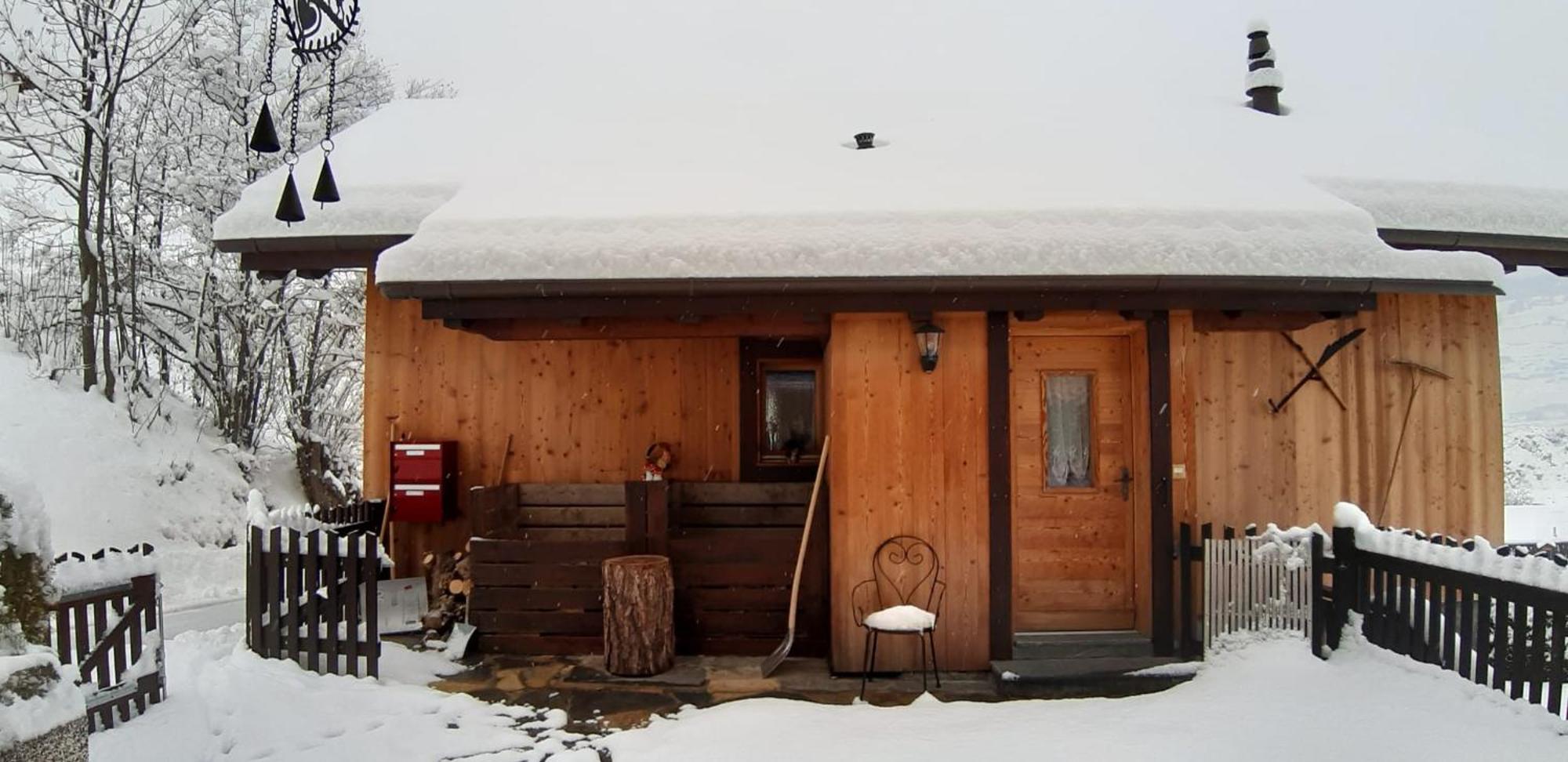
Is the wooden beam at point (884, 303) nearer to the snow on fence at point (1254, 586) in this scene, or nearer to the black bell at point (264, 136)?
the black bell at point (264, 136)

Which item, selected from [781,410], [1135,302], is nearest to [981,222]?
[1135,302]

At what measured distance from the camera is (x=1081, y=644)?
6641mm

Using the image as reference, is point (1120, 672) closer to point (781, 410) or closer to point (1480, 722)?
point (1480, 722)

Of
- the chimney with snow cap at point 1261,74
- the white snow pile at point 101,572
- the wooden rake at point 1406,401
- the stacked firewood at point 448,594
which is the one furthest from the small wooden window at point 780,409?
the chimney with snow cap at point 1261,74

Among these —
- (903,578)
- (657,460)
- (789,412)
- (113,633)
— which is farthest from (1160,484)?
(113,633)

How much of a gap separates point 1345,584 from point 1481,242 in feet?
12.8

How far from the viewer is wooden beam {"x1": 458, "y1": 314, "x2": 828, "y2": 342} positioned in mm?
6863

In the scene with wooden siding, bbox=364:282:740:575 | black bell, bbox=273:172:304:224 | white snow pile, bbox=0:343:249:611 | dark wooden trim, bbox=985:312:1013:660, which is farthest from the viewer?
white snow pile, bbox=0:343:249:611

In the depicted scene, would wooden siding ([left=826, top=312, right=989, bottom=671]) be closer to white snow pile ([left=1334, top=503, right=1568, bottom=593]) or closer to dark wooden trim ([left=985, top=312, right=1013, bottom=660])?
dark wooden trim ([left=985, top=312, right=1013, bottom=660])

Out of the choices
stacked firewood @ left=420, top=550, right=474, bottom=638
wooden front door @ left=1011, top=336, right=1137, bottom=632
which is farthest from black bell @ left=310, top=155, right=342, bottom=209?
wooden front door @ left=1011, top=336, right=1137, bottom=632

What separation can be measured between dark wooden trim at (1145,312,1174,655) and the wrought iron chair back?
1.45 meters

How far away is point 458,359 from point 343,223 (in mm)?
1421

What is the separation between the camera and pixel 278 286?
1527 cm

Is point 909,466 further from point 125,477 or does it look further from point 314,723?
point 125,477
